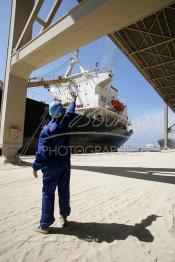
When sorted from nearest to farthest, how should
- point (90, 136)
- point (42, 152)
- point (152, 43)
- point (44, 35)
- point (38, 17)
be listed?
point (42, 152) < point (44, 35) < point (38, 17) < point (152, 43) < point (90, 136)

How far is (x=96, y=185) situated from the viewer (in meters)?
5.11

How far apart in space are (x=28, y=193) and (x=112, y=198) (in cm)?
166

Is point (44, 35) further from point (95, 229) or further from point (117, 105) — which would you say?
point (117, 105)

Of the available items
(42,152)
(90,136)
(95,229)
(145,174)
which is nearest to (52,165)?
(42,152)

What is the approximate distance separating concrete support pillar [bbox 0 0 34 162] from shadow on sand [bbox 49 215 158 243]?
21.7ft

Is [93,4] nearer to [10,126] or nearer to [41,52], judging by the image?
[41,52]

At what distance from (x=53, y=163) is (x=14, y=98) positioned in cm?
713

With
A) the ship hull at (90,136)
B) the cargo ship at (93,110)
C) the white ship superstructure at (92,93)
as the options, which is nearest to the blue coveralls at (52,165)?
the ship hull at (90,136)

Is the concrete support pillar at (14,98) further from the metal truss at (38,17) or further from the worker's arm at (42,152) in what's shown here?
the worker's arm at (42,152)

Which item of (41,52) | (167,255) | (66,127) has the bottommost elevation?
(167,255)

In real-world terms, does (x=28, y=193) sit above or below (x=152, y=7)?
below

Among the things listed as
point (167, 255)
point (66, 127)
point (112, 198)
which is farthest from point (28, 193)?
point (167, 255)

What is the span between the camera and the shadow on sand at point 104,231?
2.41m

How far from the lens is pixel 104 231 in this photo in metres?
2.57
